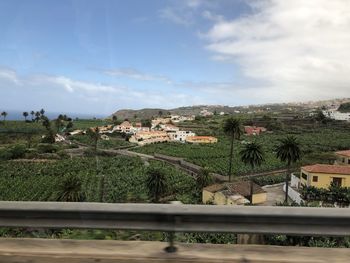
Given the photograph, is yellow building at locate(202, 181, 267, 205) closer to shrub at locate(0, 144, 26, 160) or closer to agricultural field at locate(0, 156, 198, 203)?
agricultural field at locate(0, 156, 198, 203)

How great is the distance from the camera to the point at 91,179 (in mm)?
50531

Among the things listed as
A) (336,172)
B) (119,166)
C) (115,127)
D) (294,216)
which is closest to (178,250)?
(294,216)

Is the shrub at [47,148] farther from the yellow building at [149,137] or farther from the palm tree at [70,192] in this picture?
the palm tree at [70,192]

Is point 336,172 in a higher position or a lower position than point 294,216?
lower

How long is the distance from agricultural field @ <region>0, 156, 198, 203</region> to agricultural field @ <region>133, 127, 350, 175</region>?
8.47 meters

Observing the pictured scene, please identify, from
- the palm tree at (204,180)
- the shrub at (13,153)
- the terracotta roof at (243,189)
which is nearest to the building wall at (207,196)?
the terracotta roof at (243,189)

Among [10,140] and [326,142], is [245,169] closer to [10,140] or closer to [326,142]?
[326,142]

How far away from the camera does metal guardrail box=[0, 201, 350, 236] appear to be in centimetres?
321

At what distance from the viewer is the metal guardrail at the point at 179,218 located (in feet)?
10.5

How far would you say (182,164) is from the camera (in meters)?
61.3

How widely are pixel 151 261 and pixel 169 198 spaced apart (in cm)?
3745

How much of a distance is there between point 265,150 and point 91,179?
3367 centimetres

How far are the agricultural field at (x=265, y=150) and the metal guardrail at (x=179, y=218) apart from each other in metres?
49.7

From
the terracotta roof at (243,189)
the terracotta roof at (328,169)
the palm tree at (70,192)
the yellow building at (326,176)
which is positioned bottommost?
the palm tree at (70,192)
